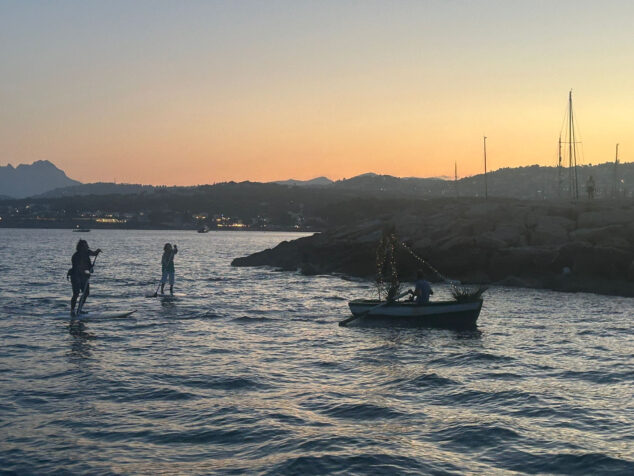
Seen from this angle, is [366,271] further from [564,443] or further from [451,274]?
[564,443]

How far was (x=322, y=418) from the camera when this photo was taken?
12578 millimetres

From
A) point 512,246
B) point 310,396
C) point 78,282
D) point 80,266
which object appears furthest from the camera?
point 512,246

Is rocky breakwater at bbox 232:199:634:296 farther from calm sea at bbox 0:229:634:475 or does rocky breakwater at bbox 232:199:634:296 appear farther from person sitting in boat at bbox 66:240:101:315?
person sitting in boat at bbox 66:240:101:315

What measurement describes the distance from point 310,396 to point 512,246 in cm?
3615

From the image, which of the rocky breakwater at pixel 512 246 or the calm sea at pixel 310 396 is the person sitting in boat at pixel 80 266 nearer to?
the calm sea at pixel 310 396

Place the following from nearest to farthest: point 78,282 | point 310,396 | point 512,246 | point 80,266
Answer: point 310,396 < point 80,266 < point 78,282 < point 512,246

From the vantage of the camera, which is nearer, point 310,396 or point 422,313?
point 310,396

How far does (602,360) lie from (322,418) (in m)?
10.0

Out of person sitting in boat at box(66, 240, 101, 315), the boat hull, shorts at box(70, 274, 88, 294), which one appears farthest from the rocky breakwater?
person sitting in boat at box(66, 240, 101, 315)

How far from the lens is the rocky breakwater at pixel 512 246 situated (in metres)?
40.5

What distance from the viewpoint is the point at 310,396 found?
14234mm

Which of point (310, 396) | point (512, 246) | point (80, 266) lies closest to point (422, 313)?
point (310, 396)

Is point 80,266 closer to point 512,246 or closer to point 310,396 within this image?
point 310,396

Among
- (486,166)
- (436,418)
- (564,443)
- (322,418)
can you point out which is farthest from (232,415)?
(486,166)
